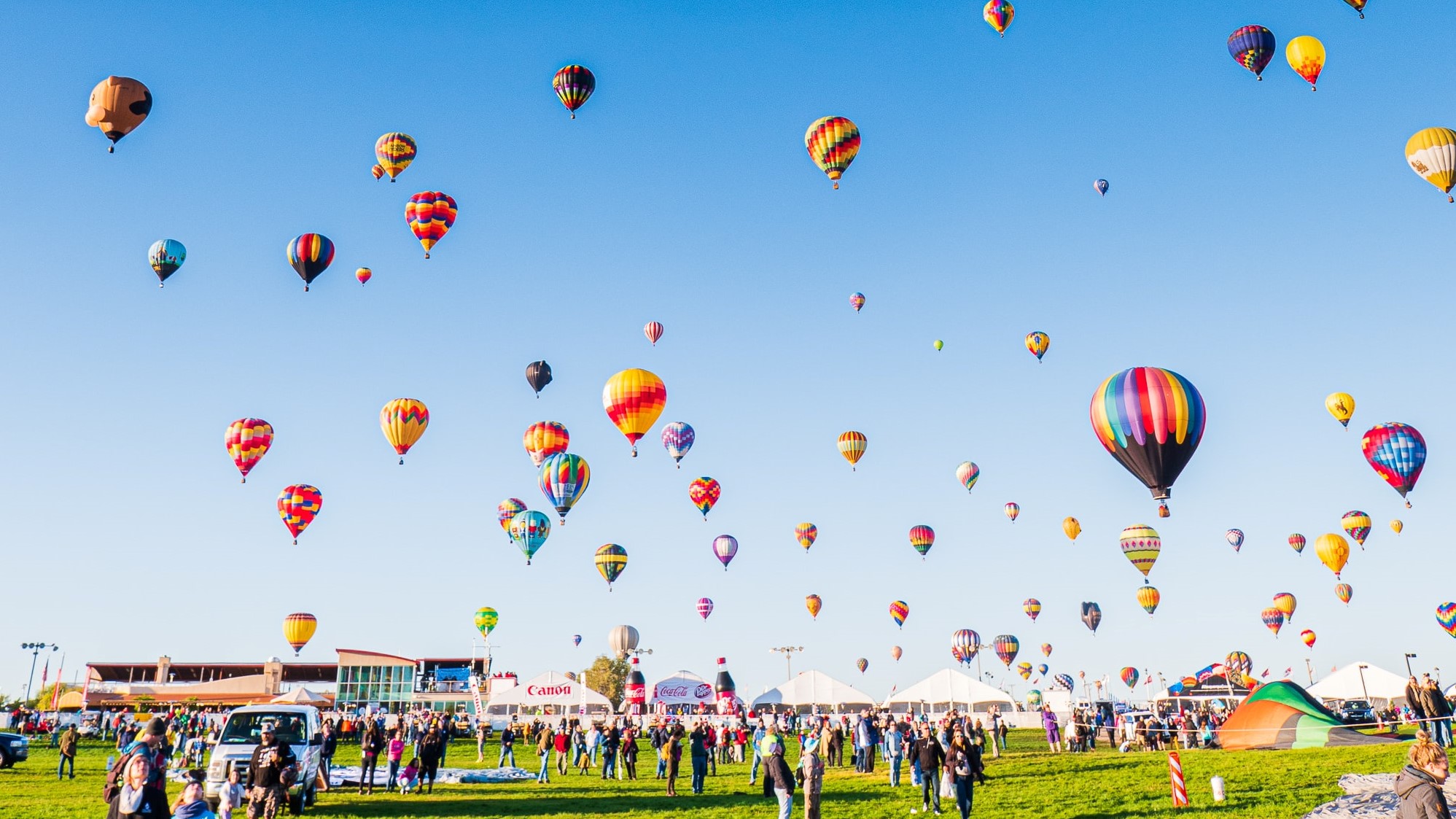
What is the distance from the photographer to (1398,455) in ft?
124

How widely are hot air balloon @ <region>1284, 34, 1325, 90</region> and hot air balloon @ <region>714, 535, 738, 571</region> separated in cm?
3430

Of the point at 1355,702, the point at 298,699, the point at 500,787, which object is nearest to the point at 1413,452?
the point at 1355,702

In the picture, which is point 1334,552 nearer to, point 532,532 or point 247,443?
point 532,532

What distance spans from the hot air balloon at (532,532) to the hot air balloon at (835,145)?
63.1ft

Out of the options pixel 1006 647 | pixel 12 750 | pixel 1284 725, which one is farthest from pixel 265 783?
pixel 1006 647

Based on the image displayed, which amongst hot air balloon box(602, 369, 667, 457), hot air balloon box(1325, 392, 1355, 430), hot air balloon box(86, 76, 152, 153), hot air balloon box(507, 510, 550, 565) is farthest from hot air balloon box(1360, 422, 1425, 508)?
hot air balloon box(86, 76, 152, 153)

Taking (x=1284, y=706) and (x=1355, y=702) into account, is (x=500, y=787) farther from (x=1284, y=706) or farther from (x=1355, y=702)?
(x=1355, y=702)

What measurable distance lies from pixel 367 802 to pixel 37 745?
1376 inches

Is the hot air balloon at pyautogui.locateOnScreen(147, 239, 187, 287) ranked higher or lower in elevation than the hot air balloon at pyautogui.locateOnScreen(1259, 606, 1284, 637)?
higher

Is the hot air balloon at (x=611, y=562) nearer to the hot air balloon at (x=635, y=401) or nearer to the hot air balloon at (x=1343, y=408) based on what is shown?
the hot air balloon at (x=635, y=401)

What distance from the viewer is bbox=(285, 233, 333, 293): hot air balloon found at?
35906 mm

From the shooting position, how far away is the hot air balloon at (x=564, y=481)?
39938mm

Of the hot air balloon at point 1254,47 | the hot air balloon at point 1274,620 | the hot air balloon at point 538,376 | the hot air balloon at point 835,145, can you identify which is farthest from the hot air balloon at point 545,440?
the hot air balloon at point 1274,620

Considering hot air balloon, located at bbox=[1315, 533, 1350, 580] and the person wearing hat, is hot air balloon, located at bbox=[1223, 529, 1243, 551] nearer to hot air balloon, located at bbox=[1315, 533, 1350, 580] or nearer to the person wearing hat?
hot air balloon, located at bbox=[1315, 533, 1350, 580]
